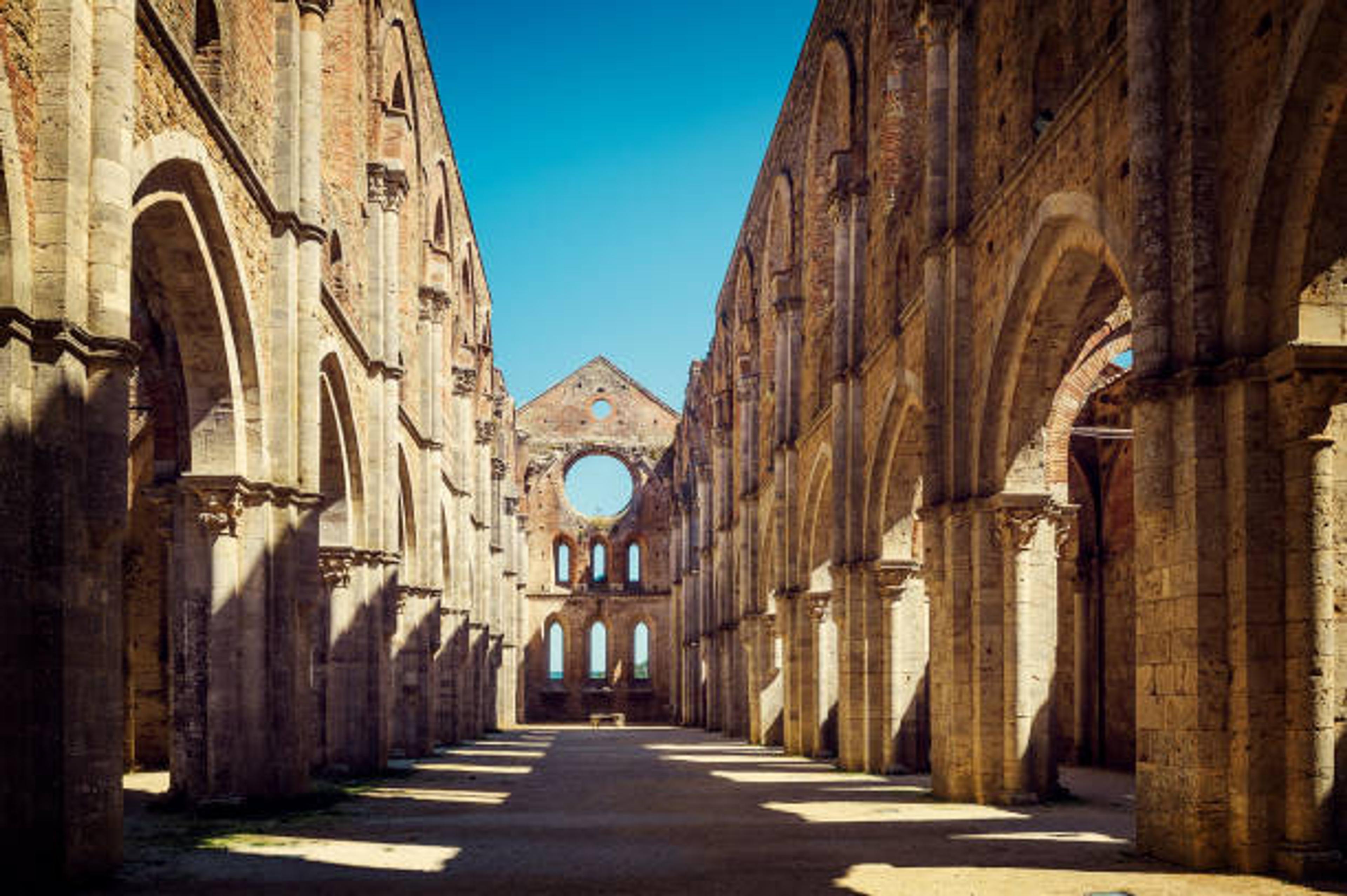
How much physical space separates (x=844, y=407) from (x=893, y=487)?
7.45 ft

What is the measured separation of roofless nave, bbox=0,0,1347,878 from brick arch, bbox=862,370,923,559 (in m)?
0.09

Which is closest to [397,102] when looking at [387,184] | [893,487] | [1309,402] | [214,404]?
[387,184]

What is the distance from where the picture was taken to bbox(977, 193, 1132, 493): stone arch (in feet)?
40.2

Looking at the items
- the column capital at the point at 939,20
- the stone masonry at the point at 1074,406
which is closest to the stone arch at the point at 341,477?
the stone masonry at the point at 1074,406

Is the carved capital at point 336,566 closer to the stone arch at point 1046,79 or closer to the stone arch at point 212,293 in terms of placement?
the stone arch at point 212,293

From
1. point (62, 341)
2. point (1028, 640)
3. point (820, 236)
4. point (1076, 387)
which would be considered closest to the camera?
point (62, 341)

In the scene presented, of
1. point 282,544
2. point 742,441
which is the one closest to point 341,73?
point 282,544

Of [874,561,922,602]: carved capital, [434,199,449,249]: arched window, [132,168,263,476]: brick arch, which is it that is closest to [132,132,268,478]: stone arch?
[132,168,263,476]: brick arch

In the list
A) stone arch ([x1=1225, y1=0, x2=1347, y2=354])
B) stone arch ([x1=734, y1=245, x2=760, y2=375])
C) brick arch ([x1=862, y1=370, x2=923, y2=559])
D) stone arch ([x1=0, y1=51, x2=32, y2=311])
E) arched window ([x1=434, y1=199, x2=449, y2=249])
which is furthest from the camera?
stone arch ([x1=734, y1=245, x2=760, y2=375])

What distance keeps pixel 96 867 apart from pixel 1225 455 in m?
8.08

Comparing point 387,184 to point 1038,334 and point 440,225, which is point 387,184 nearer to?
point 440,225

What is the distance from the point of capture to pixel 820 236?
81.3 ft

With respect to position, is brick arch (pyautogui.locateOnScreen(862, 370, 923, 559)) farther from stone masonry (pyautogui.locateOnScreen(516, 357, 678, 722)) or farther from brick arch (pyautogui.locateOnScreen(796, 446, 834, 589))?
stone masonry (pyautogui.locateOnScreen(516, 357, 678, 722))

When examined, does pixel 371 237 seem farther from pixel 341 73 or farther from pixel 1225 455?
pixel 1225 455
